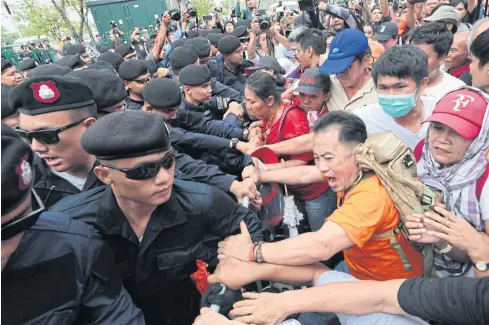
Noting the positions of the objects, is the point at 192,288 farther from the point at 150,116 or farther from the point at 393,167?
the point at 393,167

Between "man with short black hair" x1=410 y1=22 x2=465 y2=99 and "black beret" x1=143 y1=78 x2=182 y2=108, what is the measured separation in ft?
6.89

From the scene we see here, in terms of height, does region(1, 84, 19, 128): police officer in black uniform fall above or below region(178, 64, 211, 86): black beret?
above

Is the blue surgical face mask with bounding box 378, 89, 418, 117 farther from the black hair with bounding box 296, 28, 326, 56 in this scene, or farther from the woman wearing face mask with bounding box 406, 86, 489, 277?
the black hair with bounding box 296, 28, 326, 56

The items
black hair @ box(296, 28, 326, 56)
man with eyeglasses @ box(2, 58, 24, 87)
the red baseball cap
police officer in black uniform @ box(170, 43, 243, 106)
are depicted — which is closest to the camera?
the red baseball cap

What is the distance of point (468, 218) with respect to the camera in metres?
1.76

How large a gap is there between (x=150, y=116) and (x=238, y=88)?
4.09 metres

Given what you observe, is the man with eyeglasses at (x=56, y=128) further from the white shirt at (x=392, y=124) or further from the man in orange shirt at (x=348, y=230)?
the white shirt at (x=392, y=124)

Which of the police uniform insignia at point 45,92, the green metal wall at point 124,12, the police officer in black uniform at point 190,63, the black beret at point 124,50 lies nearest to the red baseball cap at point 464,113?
the police uniform insignia at point 45,92

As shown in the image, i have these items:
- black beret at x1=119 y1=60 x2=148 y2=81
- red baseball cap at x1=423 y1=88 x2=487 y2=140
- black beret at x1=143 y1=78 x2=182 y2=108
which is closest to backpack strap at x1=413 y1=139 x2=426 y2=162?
red baseball cap at x1=423 y1=88 x2=487 y2=140

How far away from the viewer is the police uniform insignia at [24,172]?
998 mm

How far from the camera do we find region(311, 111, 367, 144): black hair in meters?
1.89

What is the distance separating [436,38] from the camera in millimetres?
3195

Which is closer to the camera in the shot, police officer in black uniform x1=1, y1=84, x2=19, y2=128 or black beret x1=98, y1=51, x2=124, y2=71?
police officer in black uniform x1=1, y1=84, x2=19, y2=128

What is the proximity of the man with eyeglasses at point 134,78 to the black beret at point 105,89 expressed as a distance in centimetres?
106
